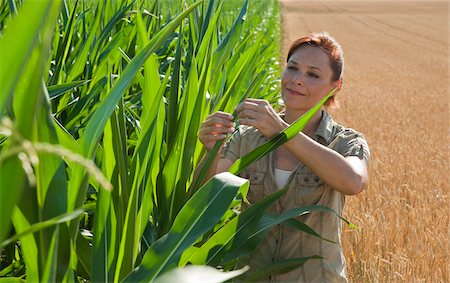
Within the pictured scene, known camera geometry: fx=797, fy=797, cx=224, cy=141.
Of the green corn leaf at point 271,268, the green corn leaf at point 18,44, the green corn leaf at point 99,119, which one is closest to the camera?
the green corn leaf at point 18,44

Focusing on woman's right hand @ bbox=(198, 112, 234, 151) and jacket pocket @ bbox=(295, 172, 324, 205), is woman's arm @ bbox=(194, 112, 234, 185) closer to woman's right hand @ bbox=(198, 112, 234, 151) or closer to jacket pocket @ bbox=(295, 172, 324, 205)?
woman's right hand @ bbox=(198, 112, 234, 151)

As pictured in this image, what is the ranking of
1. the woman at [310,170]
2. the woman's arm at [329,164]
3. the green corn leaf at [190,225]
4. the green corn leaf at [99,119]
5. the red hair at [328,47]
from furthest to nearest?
the red hair at [328,47]
the woman at [310,170]
the woman's arm at [329,164]
the green corn leaf at [190,225]
the green corn leaf at [99,119]

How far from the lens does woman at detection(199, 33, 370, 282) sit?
2.00 m

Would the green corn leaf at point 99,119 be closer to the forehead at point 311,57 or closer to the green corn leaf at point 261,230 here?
the green corn leaf at point 261,230

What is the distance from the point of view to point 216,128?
1654 millimetres

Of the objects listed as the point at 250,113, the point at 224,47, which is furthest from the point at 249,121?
the point at 224,47

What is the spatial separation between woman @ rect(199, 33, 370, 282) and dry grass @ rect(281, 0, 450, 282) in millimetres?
687

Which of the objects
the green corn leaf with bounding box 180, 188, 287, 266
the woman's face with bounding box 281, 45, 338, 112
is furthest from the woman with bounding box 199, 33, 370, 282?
the green corn leaf with bounding box 180, 188, 287, 266

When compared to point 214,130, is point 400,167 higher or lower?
lower

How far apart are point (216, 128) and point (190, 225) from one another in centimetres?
53

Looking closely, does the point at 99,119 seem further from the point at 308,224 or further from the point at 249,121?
the point at 308,224

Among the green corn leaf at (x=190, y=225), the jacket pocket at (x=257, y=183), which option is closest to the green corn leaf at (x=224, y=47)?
the jacket pocket at (x=257, y=183)

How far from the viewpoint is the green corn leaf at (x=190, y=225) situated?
1070mm

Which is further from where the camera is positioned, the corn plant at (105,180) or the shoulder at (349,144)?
the shoulder at (349,144)
